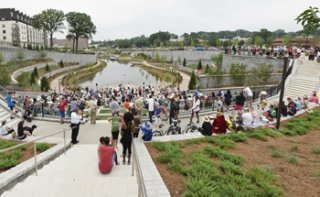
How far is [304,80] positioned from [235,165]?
19387 millimetres

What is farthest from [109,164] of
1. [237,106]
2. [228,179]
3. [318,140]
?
[237,106]

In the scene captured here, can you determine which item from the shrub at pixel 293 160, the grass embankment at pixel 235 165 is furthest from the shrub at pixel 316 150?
the shrub at pixel 293 160

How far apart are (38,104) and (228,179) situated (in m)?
14.0

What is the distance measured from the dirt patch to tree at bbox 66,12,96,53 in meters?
75.1

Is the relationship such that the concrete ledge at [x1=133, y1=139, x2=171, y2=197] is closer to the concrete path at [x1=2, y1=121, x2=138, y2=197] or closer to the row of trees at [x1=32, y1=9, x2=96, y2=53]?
the concrete path at [x1=2, y1=121, x2=138, y2=197]

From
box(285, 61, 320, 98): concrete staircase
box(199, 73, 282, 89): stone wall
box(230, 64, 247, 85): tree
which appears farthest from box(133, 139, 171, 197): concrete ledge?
box(199, 73, 282, 89): stone wall

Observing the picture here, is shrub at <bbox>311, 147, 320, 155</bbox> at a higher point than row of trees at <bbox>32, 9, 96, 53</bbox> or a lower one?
lower

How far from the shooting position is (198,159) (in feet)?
24.3

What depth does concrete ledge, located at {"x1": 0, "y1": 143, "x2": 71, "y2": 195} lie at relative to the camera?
6.27 meters

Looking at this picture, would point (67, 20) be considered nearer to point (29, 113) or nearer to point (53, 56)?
point (53, 56)

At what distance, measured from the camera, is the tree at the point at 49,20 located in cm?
6969

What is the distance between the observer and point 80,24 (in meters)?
76.7

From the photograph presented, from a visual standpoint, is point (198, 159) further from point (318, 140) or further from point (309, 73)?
point (309, 73)

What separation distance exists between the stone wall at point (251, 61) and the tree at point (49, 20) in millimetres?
53219
